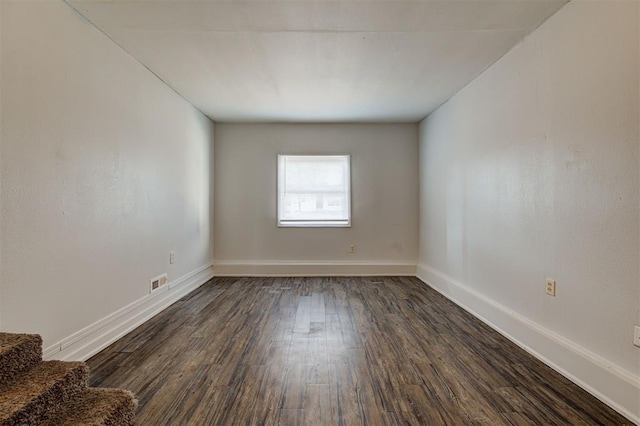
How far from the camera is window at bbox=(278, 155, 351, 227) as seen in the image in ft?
16.1

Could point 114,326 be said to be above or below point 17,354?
below

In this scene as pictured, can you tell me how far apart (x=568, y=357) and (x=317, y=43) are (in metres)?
2.87

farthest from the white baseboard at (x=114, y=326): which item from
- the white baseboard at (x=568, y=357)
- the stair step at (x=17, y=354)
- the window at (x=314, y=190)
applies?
the white baseboard at (x=568, y=357)

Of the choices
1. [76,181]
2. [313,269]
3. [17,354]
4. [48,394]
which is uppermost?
[76,181]

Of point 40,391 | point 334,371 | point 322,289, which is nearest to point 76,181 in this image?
point 40,391

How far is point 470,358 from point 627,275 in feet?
3.50

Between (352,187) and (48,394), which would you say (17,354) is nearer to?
(48,394)

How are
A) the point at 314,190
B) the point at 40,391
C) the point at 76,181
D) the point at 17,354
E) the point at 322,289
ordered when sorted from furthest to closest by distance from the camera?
the point at 314,190
the point at 322,289
the point at 76,181
the point at 17,354
the point at 40,391

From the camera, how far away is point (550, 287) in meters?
2.09

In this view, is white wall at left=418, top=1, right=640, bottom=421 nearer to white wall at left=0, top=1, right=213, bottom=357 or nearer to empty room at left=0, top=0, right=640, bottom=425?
empty room at left=0, top=0, right=640, bottom=425

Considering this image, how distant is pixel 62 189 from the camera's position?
1.95m

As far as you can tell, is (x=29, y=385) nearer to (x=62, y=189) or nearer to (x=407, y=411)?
(x=62, y=189)

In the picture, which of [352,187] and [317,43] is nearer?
[317,43]

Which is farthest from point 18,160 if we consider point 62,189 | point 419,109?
point 419,109
